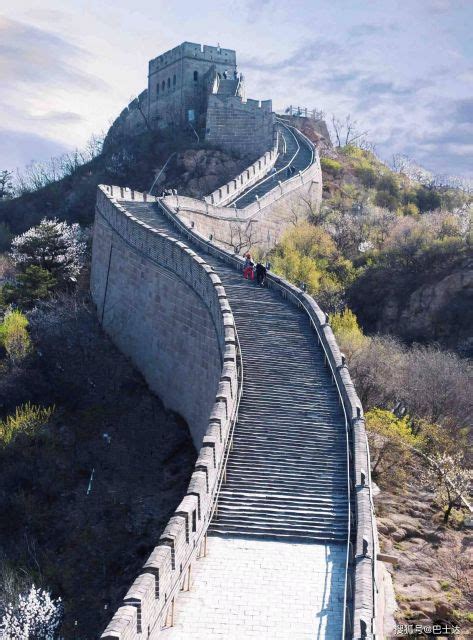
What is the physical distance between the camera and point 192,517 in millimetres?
10398

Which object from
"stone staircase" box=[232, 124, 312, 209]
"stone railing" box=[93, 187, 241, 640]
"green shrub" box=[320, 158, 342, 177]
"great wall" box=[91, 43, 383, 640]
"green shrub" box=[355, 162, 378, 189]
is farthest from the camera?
"green shrub" box=[355, 162, 378, 189]

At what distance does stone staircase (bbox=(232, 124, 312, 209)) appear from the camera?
3524 cm

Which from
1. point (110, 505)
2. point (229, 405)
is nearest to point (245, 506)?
point (229, 405)

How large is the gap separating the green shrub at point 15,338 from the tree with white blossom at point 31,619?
11.0 m

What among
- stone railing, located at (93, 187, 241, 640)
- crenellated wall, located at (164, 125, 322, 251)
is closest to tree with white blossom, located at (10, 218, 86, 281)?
crenellated wall, located at (164, 125, 322, 251)

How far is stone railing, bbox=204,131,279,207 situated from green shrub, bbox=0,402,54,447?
13827mm

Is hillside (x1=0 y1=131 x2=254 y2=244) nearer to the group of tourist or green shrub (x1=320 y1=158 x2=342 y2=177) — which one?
green shrub (x1=320 y1=158 x2=342 y2=177)

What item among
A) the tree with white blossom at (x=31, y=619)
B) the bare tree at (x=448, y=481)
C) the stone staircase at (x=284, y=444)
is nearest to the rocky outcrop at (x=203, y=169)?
the stone staircase at (x=284, y=444)

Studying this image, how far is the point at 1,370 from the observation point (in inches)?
970

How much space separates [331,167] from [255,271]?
3001 cm

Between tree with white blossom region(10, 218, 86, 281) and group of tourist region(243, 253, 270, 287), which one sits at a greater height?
group of tourist region(243, 253, 270, 287)

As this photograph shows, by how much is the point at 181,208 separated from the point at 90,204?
1784 centimetres

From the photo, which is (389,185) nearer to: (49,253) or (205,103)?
(205,103)

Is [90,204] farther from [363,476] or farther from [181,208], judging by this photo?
[363,476]
